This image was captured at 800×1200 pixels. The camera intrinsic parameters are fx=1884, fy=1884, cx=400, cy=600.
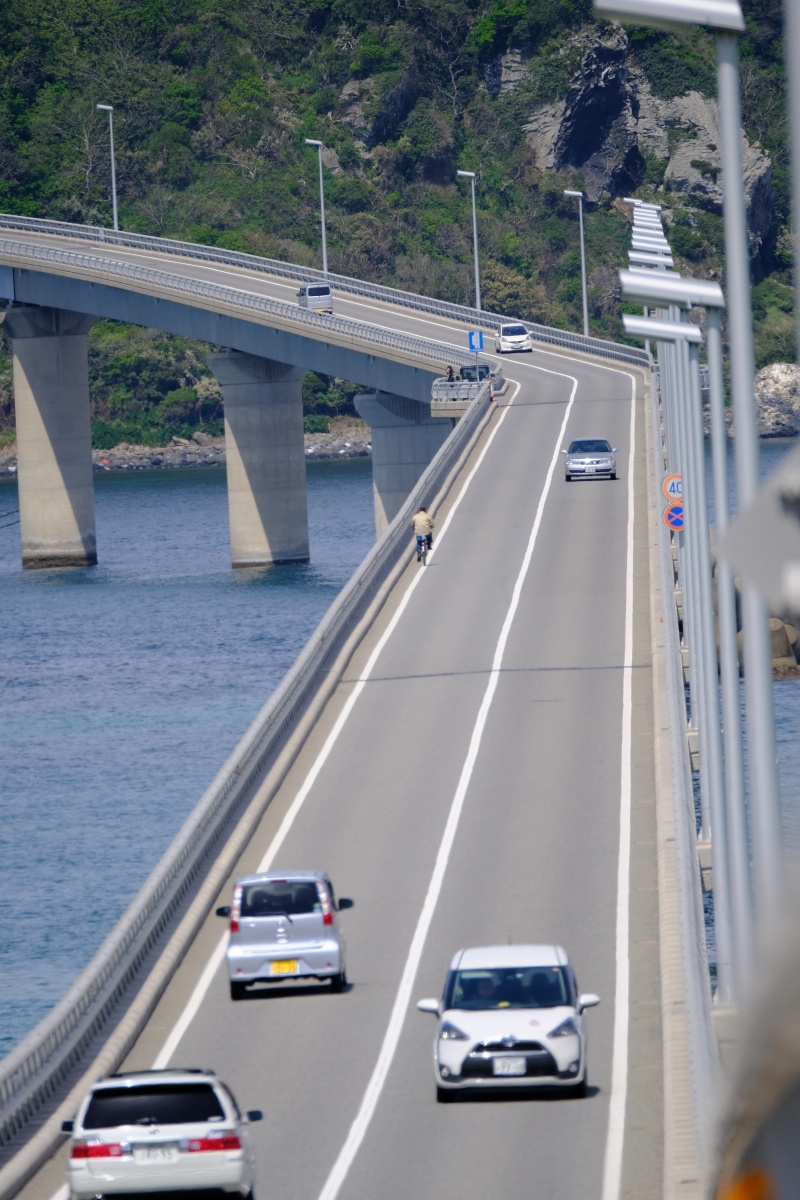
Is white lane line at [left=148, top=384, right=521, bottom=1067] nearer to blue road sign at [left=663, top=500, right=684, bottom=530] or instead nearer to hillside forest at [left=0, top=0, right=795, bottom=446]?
blue road sign at [left=663, top=500, right=684, bottom=530]

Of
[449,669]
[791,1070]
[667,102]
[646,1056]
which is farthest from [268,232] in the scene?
[791,1070]

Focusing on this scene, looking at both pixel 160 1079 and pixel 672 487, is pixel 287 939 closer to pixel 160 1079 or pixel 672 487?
pixel 160 1079

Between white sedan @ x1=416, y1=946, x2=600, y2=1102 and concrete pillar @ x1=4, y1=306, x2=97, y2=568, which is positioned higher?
concrete pillar @ x1=4, y1=306, x2=97, y2=568

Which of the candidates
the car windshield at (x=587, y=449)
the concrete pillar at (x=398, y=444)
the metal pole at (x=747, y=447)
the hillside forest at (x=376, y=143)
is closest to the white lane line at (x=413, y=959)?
the metal pole at (x=747, y=447)

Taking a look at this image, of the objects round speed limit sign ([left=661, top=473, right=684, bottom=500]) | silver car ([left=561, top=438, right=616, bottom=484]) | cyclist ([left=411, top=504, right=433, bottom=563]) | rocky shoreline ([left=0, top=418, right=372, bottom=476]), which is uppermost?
rocky shoreline ([left=0, top=418, right=372, bottom=476])

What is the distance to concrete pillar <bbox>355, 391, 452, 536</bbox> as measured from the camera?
10869 centimetres

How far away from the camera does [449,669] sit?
43906 mm

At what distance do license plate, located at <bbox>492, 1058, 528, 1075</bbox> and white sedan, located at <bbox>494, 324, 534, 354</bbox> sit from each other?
→ 8440cm

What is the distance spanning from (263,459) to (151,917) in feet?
274

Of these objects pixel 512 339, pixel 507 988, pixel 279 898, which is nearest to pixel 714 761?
pixel 507 988

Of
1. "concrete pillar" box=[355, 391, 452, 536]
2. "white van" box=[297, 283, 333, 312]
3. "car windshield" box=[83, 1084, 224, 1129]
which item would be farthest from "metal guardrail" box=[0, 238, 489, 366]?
"car windshield" box=[83, 1084, 224, 1129]

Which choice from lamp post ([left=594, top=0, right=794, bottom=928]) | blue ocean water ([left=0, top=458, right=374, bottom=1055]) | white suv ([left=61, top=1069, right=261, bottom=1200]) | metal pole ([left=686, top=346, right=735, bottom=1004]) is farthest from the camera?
blue ocean water ([left=0, top=458, right=374, bottom=1055])

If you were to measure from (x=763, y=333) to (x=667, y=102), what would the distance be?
2883 centimetres

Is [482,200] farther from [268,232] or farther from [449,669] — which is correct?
[449,669]
